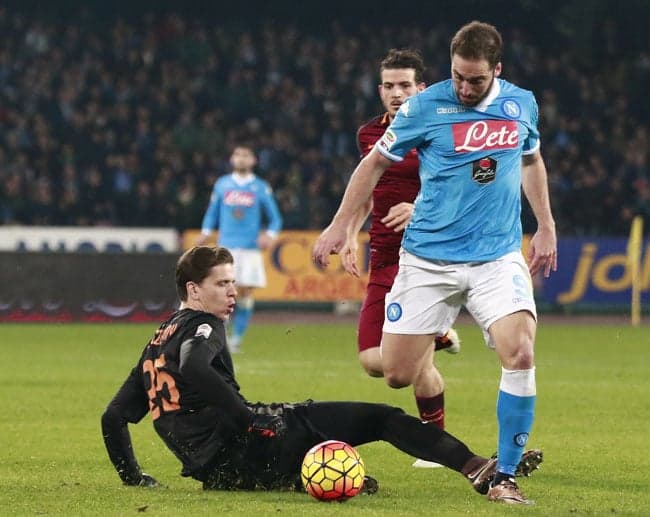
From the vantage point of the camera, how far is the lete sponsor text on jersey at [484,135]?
252 inches

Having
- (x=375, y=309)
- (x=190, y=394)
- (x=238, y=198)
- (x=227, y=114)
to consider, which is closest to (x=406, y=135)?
(x=190, y=394)

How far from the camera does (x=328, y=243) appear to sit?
245 inches

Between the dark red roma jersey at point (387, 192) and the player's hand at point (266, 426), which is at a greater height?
the dark red roma jersey at point (387, 192)

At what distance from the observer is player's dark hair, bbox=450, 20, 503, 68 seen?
6176 mm

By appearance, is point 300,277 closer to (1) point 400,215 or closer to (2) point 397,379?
(1) point 400,215

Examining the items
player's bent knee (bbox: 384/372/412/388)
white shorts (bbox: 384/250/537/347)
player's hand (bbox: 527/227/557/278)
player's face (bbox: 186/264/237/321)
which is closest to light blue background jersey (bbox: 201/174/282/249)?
player's bent knee (bbox: 384/372/412/388)

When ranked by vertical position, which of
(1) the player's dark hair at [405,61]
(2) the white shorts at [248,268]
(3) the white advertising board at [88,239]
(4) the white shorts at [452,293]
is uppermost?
(1) the player's dark hair at [405,61]

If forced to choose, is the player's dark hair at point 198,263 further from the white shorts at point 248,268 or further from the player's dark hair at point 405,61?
the white shorts at point 248,268

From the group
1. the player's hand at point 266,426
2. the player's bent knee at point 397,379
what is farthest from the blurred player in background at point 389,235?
the player's hand at point 266,426

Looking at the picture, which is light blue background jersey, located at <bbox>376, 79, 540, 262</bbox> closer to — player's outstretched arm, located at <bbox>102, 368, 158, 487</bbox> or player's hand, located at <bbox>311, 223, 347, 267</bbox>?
player's hand, located at <bbox>311, 223, 347, 267</bbox>

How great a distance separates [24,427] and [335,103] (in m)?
19.0

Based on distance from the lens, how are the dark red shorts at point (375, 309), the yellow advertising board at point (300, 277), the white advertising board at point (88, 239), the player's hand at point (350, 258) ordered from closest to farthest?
the player's hand at point (350, 258), the dark red shorts at point (375, 309), the white advertising board at point (88, 239), the yellow advertising board at point (300, 277)

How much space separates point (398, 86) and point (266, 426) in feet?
8.08

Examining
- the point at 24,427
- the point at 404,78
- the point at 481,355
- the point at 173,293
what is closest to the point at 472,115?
the point at 404,78
